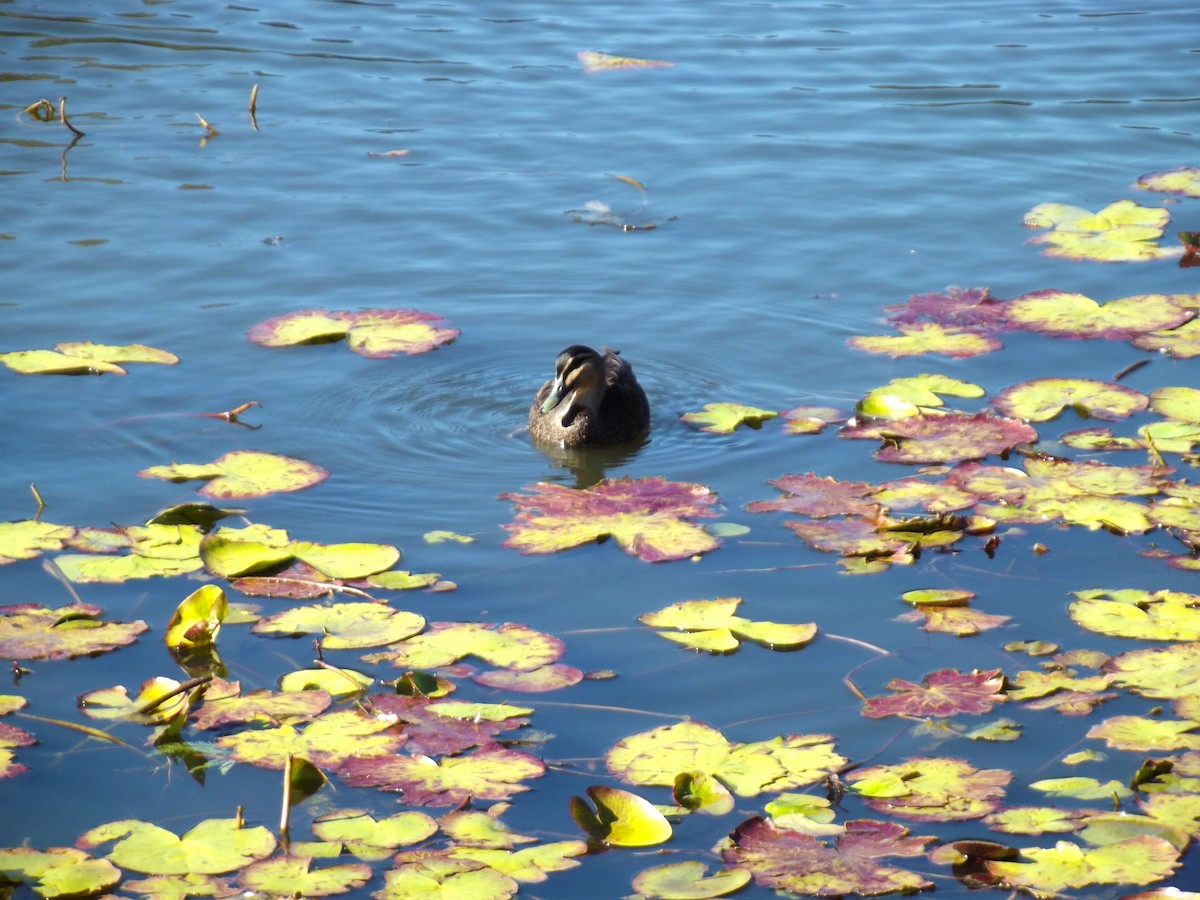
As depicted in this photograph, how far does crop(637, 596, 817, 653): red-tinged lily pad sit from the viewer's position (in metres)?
5.22

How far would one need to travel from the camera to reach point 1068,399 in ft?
23.4

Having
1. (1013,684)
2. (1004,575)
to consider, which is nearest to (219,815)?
(1013,684)

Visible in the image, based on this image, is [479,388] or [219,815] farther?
[479,388]

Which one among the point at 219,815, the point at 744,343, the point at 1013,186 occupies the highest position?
the point at 1013,186

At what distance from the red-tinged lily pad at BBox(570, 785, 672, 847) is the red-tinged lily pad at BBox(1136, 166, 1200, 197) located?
7493 millimetres

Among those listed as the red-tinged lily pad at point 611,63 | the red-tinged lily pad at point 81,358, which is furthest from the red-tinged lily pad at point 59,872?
the red-tinged lily pad at point 611,63

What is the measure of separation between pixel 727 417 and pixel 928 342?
1.39 m

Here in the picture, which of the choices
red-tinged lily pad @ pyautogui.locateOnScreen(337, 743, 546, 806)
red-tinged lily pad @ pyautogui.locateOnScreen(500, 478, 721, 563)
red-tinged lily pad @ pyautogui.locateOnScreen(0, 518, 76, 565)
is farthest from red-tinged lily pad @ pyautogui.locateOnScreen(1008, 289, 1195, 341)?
red-tinged lily pad @ pyautogui.locateOnScreen(0, 518, 76, 565)

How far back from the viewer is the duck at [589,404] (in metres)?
7.03

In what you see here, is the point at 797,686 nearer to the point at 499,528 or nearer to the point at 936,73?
the point at 499,528

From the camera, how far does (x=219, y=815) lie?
14.4ft

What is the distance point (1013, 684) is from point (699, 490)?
5.97ft

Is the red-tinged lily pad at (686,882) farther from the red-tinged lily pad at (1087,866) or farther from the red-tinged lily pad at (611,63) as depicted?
the red-tinged lily pad at (611,63)

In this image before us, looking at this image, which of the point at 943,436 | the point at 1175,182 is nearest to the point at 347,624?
the point at 943,436
